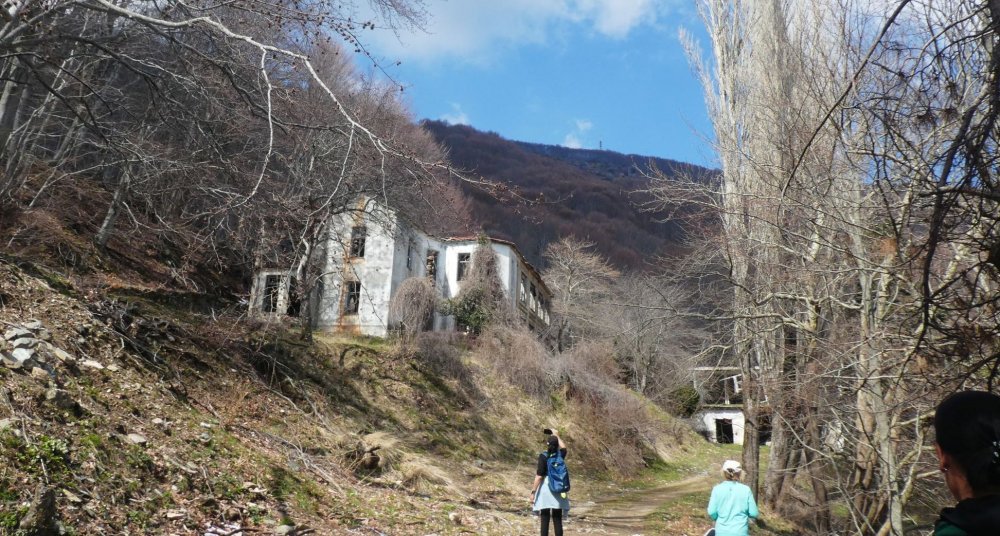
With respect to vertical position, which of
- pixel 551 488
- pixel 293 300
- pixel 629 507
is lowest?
pixel 629 507

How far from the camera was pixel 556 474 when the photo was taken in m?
7.42

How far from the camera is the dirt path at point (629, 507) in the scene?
10234 mm

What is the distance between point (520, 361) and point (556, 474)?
571 inches

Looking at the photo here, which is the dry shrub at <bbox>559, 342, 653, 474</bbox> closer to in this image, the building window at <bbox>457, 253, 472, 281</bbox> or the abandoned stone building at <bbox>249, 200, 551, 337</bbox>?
the abandoned stone building at <bbox>249, 200, 551, 337</bbox>

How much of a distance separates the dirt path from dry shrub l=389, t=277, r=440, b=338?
30.6ft

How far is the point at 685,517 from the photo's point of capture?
→ 11320 millimetres

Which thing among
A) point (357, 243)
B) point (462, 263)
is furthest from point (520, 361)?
point (462, 263)

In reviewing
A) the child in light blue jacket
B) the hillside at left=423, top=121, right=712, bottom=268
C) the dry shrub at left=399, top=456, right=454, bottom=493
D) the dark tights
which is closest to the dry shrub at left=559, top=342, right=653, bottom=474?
the dry shrub at left=399, top=456, right=454, bottom=493

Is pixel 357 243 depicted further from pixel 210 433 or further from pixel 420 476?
pixel 210 433

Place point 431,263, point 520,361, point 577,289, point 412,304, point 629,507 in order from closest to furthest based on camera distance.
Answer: point 629,507 → point 520,361 → point 412,304 → point 431,263 → point 577,289

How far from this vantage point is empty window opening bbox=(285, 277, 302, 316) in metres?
15.6

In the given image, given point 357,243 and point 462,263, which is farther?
point 462,263

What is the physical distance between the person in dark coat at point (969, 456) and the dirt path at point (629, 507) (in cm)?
829

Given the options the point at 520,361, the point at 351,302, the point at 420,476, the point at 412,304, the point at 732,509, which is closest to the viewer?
the point at 732,509
